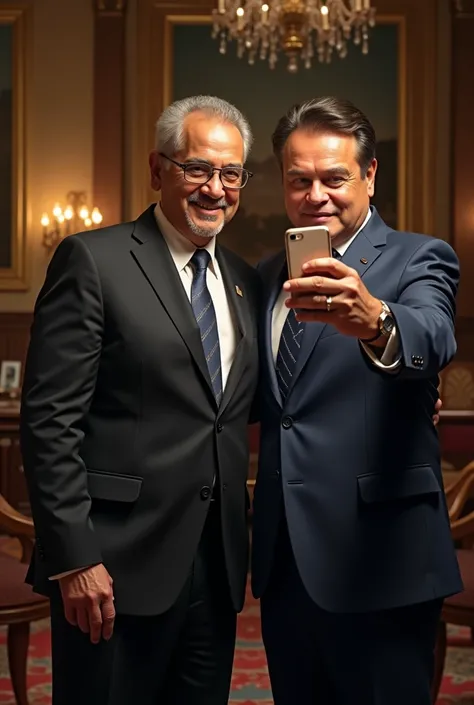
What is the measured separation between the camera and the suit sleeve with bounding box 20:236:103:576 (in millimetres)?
2182

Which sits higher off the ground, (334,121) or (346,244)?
(334,121)

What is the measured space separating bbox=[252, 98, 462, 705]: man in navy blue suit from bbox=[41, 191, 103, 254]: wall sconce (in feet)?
20.8

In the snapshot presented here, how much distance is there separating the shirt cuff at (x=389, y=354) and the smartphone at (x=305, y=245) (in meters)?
0.19

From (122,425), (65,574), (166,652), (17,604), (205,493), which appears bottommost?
(17,604)

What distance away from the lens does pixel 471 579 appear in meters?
3.71

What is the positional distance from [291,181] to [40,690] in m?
2.66

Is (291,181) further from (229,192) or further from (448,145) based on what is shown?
(448,145)

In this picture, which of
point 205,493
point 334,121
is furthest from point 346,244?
point 205,493

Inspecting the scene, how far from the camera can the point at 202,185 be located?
240cm

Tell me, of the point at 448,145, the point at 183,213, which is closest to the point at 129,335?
the point at 183,213

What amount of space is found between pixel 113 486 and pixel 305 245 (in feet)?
2.28

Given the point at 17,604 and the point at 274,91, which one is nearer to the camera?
the point at 17,604

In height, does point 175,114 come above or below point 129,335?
above

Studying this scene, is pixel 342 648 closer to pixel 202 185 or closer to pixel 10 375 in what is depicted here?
pixel 202 185
